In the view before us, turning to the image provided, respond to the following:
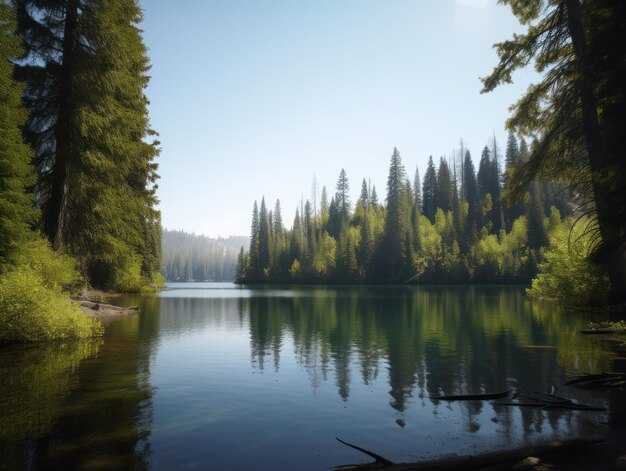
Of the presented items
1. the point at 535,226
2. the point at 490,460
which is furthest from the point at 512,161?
the point at 490,460

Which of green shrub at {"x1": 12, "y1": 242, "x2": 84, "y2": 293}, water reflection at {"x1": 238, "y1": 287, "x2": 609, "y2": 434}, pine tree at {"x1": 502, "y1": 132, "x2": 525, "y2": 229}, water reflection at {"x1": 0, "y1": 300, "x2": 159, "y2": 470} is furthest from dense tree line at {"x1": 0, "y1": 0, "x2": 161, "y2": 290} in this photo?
pine tree at {"x1": 502, "y1": 132, "x2": 525, "y2": 229}

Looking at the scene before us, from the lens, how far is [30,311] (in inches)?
603

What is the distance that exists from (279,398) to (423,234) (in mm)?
96460

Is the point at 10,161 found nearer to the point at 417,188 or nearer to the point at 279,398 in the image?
the point at 279,398

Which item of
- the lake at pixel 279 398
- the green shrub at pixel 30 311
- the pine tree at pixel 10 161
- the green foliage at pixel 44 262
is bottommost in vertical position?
the lake at pixel 279 398

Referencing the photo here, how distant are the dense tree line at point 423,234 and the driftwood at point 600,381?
70.8 m

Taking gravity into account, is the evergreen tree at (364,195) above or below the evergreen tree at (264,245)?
above

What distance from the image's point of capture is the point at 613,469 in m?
5.64

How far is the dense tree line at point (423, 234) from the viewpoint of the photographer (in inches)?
3666

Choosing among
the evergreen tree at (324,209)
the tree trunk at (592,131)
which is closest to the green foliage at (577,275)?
the tree trunk at (592,131)

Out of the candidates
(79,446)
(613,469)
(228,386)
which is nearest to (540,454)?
(613,469)

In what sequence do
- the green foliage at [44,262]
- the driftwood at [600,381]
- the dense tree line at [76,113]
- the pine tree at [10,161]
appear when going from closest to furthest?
1. the driftwood at [600,381]
2. the pine tree at [10,161]
3. the green foliage at [44,262]
4. the dense tree line at [76,113]

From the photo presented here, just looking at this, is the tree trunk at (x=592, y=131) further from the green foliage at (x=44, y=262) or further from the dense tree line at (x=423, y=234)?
the dense tree line at (x=423, y=234)

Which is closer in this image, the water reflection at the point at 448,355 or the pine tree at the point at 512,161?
the water reflection at the point at 448,355
